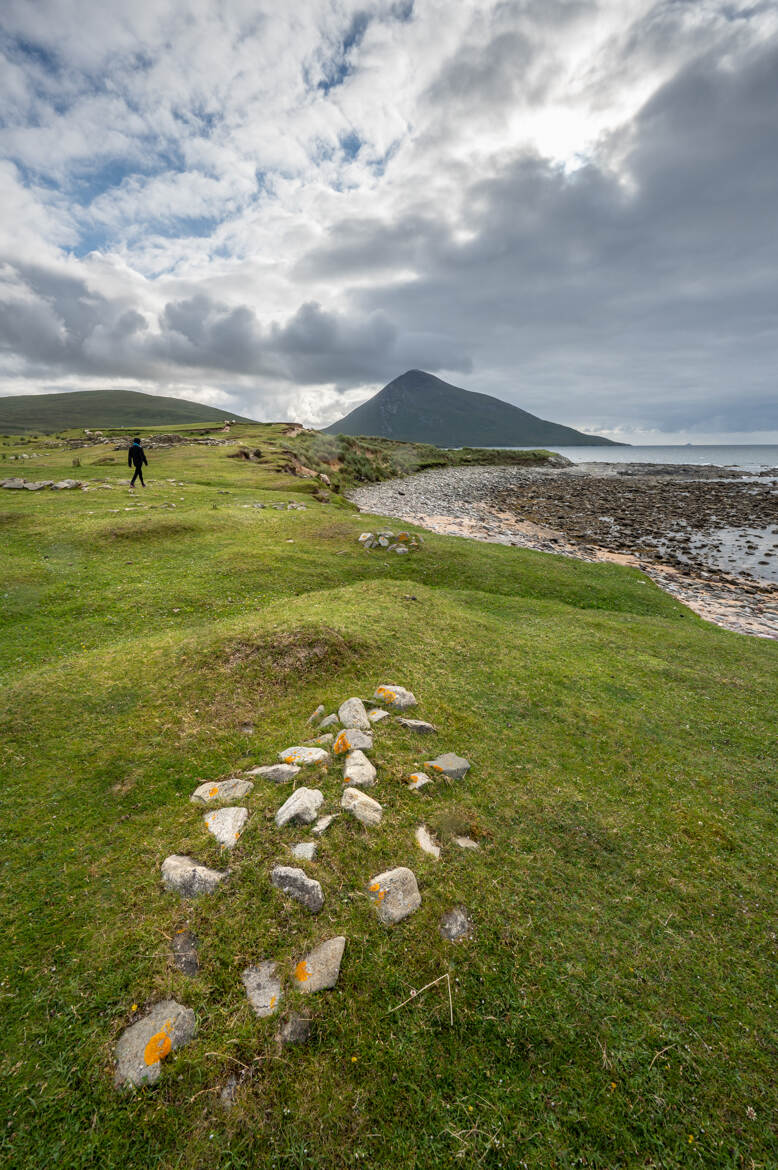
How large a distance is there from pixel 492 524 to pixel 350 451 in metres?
50.2

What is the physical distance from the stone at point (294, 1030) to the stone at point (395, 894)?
1544mm

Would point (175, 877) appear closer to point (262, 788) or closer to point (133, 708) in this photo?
point (262, 788)

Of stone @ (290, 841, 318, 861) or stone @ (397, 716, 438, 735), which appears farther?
stone @ (397, 716, 438, 735)

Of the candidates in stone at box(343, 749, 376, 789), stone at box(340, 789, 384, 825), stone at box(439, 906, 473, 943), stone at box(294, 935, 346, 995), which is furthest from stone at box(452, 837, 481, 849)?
stone at box(294, 935, 346, 995)

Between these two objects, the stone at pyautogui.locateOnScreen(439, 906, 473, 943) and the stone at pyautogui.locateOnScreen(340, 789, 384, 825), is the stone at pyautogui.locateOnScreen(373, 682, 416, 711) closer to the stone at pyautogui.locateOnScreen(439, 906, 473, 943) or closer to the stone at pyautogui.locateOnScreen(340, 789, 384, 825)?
the stone at pyautogui.locateOnScreen(340, 789, 384, 825)

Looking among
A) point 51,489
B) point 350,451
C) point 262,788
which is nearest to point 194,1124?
point 262,788

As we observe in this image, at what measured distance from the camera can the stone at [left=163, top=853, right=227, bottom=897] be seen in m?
6.96

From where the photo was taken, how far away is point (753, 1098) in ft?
17.6

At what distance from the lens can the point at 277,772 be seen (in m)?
9.23

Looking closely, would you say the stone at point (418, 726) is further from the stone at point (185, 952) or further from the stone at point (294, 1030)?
the stone at point (294, 1030)

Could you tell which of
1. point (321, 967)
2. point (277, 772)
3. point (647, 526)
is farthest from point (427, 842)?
point (647, 526)

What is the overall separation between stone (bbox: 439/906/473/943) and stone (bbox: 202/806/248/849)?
12.0 ft

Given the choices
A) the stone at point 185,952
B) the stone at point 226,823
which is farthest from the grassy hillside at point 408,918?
the stone at point 226,823

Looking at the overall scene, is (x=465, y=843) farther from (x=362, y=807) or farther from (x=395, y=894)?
(x=362, y=807)
